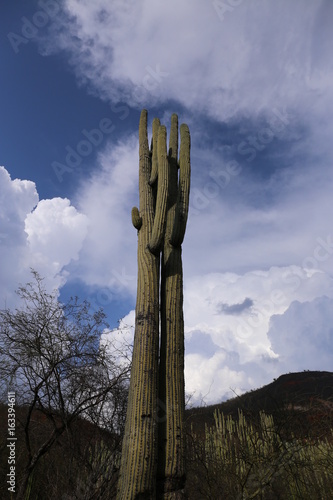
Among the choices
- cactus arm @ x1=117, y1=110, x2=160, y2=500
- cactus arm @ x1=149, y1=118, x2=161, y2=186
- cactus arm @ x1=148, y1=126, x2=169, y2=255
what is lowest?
cactus arm @ x1=117, y1=110, x2=160, y2=500

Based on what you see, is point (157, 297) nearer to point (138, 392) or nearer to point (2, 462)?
point (138, 392)

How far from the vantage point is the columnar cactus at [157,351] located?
302 centimetres

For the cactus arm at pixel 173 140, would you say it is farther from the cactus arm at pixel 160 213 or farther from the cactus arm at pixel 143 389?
the cactus arm at pixel 143 389

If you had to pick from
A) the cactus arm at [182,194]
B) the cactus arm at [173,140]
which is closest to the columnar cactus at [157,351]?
the cactus arm at [182,194]

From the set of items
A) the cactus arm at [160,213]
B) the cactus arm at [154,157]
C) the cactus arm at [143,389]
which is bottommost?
the cactus arm at [143,389]

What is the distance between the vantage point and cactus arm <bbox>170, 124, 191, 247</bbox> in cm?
409

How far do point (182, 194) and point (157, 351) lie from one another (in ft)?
6.24

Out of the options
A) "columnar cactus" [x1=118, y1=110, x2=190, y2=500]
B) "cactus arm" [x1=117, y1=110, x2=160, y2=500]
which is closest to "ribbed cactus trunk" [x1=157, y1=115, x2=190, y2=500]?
"columnar cactus" [x1=118, y1=110, x2=190, y2=500]

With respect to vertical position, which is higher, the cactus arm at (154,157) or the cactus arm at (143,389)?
the cactus arm at (154,157)

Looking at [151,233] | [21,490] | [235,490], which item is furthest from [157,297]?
[21,490]

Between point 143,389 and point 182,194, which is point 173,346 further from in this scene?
point 182,194

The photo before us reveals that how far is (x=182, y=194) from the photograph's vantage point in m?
4.32

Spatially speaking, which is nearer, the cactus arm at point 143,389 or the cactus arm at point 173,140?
the cactus arm at point 143,389

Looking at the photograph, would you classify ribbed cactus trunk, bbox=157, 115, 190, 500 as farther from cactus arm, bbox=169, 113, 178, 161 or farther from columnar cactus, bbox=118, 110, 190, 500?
cactus arm, bbox=169, 113, 178, 161
